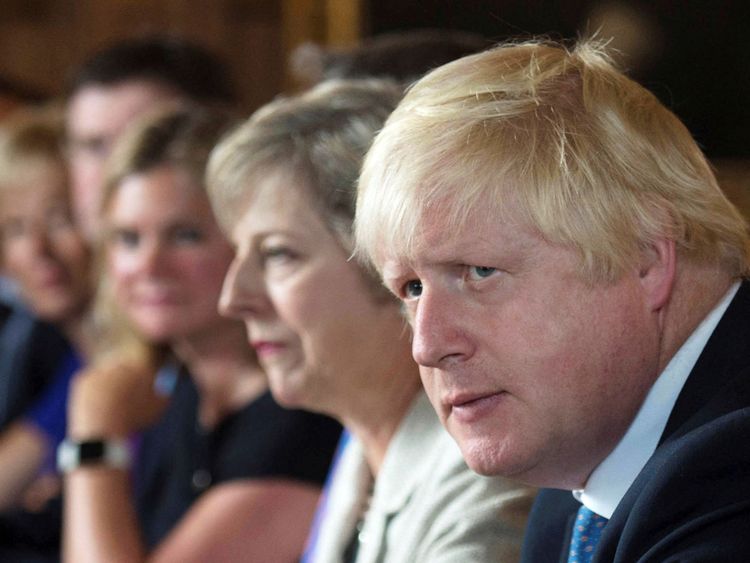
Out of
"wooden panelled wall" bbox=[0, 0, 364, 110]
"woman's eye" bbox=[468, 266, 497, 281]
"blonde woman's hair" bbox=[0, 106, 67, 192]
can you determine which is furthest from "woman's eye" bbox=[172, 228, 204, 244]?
"wooden panelled wall" bbox=[0, 0, 364, 110]

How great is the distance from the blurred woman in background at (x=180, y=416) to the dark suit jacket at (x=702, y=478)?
1.11m

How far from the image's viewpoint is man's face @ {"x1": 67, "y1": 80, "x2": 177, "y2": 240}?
317 centimetres

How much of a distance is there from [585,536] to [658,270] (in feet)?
0.94

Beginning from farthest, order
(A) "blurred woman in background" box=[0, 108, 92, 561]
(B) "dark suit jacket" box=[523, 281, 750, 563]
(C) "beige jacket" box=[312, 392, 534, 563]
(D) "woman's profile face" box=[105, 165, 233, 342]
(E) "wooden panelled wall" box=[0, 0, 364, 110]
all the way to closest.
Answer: (E) "wooden panelled wall" box=[0, 0, 364, 110] → (A) "blurred woman in background" box=[0, 108, 92, 561] → (D) "woman's profile face" box=[105, 165, 233, 342] → (C) "beige jacket" box=[312, 392, 534, 563] → (B) "dark suit jacket" box=[523, 281, 750, 563]

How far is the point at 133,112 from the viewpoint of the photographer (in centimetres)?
318


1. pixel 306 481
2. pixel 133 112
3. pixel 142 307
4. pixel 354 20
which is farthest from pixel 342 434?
pixel 354 20

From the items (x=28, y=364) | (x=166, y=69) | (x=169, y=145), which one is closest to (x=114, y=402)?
(x=169, y=145)

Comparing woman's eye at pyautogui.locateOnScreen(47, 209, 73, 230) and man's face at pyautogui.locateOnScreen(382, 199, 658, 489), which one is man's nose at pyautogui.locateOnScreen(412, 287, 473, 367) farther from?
woman's eye at pyautogui.locateOnScreen(47, 209, 73, 230)

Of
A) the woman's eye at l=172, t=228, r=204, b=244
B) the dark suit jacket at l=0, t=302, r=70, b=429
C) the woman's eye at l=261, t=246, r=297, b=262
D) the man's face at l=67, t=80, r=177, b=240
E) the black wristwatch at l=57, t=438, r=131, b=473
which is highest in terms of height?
the woman's eye at l=261, t=246, r=297, b=262

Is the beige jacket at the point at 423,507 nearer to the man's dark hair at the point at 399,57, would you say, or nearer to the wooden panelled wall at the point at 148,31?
the man's dark hair at the point at 399,57

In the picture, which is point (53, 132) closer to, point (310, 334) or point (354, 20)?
point (354, 20)

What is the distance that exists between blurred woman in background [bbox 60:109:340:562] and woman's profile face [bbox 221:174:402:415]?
36 centimetres

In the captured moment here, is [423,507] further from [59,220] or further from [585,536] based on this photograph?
[59,220]

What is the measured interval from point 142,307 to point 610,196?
1.57m
